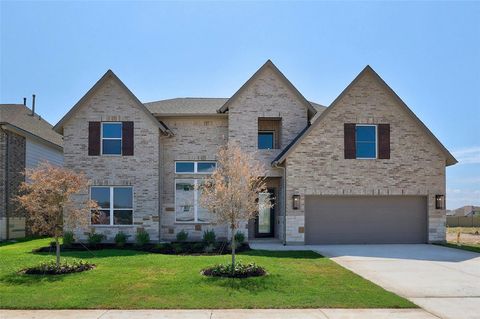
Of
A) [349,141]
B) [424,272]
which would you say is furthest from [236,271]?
[349,141]

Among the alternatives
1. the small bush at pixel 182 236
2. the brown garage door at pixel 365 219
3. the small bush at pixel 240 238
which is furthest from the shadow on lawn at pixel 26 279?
the brown garage door at pixel 365 219

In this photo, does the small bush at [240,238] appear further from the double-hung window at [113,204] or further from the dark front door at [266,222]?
the double-hung window at [113,204]

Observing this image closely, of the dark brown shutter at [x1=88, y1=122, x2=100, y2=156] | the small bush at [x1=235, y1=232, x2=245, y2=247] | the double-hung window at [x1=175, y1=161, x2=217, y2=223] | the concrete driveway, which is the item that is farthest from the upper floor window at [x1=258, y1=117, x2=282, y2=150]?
the dark brown shutter at [x1=88, y1=122, x2=100, y2=156]

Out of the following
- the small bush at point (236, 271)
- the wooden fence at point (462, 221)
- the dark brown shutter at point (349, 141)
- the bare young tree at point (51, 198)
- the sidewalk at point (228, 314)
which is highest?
the dark brown shutter at point (349, 141)

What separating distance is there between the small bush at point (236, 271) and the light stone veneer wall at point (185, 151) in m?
7.80

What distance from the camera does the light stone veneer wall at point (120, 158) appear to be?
1845 centimetres

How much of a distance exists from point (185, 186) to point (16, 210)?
909 centimetres

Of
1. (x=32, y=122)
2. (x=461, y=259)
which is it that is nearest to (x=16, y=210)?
(x=32, y=122)

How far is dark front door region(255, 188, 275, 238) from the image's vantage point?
2050 cm

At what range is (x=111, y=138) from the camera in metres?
18.9

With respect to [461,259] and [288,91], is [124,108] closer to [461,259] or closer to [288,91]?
[288,91]

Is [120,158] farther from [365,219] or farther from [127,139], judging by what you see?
[365,219]

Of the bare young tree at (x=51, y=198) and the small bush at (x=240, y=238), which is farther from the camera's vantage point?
the small bush at (x=240, y=238)

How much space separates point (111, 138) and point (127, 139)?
2.66 feet
